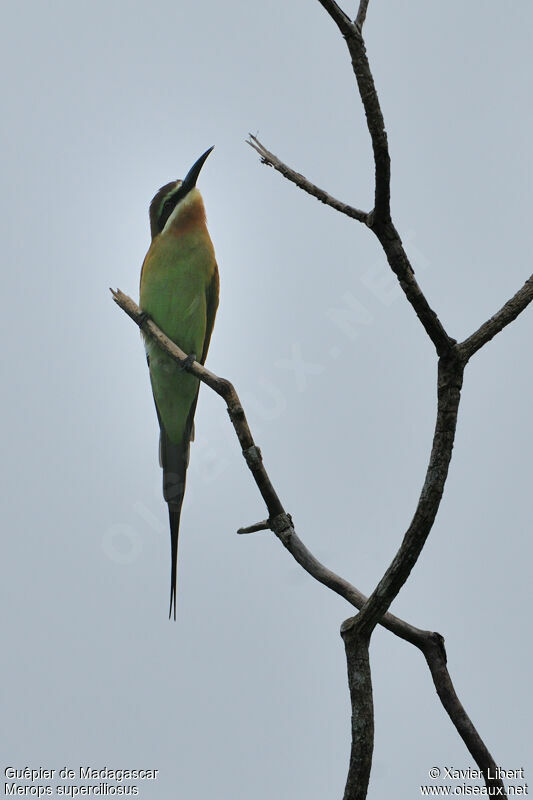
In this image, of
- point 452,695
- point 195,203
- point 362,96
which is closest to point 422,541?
point 452,695

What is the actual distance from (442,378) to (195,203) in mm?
2472

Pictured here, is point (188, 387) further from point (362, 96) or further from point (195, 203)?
point (362, 96)

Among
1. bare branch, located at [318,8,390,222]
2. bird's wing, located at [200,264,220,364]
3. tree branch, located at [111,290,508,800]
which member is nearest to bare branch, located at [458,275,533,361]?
bare branch, located at [318,8,390,222]

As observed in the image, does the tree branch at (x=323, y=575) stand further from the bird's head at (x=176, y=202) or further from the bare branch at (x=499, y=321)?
the bird's head at (x=176, y=202)

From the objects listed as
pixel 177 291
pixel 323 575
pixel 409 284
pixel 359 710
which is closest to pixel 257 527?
pixel 323 575

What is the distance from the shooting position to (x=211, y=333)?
5.13m

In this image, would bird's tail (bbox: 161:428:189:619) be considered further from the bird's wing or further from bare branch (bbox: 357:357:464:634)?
bare branch (bbox: 357:357:464:634)

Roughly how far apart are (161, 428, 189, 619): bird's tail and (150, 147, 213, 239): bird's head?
4.07 ft

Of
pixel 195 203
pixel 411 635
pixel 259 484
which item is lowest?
pixel 411 635

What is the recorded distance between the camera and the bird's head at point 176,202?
4.80m

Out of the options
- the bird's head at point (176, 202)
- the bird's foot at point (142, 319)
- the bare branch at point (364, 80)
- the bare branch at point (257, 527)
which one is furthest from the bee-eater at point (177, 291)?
the bare branch at point (364, 80)

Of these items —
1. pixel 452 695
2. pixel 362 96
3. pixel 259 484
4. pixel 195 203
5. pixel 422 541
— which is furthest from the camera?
pixel 195 203

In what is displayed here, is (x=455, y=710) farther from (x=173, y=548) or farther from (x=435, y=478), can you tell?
(x=173, y=548)

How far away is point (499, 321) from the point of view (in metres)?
2.87
